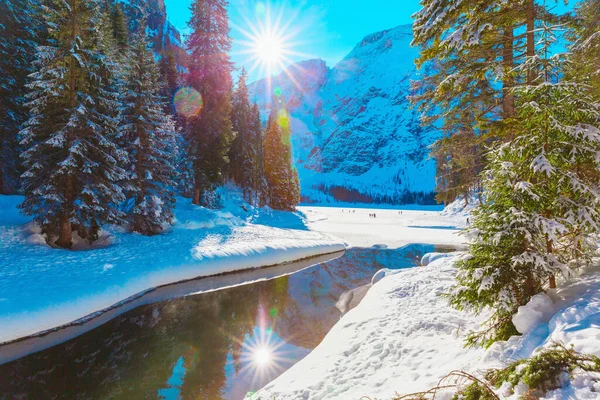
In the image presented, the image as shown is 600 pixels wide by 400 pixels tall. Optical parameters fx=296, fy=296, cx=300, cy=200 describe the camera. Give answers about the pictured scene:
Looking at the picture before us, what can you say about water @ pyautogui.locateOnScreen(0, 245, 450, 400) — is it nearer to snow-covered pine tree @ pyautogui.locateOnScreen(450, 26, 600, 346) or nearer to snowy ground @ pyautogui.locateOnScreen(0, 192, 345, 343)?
snowy ground @ pyautogui.locateOnScreen(0, 192, 345, 343)

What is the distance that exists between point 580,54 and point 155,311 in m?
16.3

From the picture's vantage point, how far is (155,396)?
668 cm

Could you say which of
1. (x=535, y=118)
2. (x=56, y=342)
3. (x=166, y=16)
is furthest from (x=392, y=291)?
(x=166, y=16)

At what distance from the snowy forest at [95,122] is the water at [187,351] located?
7.19 m

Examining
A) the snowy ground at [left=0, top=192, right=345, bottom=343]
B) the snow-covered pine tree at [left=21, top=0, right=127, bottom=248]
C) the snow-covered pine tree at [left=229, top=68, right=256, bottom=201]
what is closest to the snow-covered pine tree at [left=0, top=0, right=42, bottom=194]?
the snowy ground at [left=0, top=192, right=345, bottom=343]

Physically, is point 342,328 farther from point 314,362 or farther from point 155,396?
point 155,396

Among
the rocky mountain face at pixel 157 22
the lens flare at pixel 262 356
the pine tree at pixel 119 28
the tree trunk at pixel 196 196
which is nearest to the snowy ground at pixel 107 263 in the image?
the tree trunk at pixel 196 196

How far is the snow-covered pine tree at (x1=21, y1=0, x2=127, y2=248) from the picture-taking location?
44.7 ft

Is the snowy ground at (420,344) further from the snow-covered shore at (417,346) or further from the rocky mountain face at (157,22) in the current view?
the rocky mountain face at (157,22)

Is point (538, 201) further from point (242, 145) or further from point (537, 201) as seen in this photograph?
point (242, 145)

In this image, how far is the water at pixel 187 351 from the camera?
22.8 ft

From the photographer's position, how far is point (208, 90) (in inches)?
1065

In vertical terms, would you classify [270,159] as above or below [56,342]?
above

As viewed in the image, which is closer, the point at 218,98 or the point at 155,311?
the point at 155,311
